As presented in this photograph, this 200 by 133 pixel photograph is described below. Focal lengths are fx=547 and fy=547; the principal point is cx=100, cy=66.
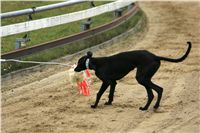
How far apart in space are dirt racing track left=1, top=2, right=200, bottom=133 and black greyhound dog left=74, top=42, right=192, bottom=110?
0.32 m

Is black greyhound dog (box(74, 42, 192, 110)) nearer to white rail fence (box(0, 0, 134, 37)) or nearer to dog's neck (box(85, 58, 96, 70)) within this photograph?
dog's neck (box(85, 58, 96, 70))

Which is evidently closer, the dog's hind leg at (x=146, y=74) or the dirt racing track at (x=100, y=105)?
the dirt racing track at (x=100, y=105)

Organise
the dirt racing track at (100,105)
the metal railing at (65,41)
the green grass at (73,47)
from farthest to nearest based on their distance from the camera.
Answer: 1. the metal railing at (65,41)
2. the green grass at (73,47)
3. the dirt racing track at (100,105)

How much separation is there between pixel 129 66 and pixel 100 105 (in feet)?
2.66

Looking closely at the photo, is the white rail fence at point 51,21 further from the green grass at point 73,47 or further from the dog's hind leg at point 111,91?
the dog's hind leg at point 111,91

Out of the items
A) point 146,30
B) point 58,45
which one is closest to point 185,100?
point 58,45

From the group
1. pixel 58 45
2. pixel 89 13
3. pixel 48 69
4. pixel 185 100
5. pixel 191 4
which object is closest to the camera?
pixel 185 100

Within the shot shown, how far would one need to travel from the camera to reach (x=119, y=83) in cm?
1014

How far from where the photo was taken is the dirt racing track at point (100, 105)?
748 centimetres

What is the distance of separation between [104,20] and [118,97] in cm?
722

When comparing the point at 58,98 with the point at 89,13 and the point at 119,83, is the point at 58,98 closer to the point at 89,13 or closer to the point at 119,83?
the point at 119,83

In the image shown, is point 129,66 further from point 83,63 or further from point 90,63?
point 83,63

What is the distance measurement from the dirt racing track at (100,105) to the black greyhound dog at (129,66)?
1.06 feet

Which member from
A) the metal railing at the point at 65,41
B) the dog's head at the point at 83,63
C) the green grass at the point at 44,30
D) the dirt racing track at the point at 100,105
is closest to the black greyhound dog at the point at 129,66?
the dog's head at the point at 83,63
